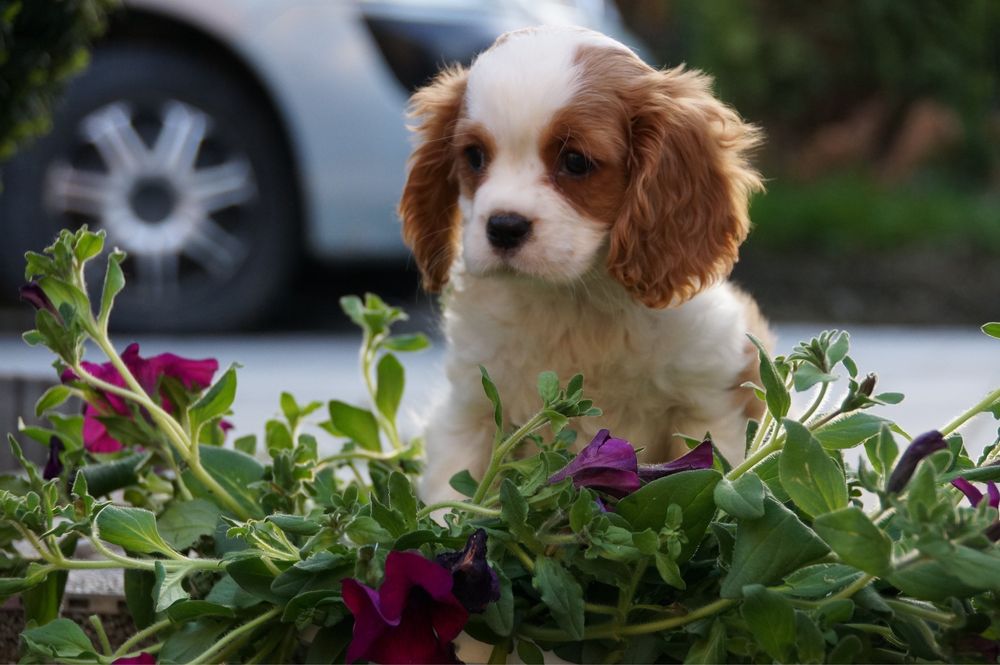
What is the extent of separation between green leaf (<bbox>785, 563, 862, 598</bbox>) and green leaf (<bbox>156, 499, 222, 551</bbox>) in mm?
743

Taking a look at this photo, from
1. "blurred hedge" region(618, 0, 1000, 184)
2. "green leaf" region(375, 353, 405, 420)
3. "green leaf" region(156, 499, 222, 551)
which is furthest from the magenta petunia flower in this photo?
"blurred hedge" region(618, 0, 1000, 184)

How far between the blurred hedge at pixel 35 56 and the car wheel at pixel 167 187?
3906 millimetres

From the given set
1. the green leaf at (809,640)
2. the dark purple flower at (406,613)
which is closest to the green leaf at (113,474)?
the dark purple flower at (406,613)

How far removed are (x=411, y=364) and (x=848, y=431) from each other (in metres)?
4.50

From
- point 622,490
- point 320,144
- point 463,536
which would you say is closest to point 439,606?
point 463,536

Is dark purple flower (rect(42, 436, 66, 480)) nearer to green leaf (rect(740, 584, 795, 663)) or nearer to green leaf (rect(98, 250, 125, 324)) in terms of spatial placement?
green leaf (rect(98, 250, 125, 324))

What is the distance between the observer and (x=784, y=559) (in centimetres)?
132

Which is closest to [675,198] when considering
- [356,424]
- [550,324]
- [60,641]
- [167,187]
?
[550,324]

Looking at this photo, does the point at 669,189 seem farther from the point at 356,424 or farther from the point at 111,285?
the point at 111,285

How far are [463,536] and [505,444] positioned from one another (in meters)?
0.11

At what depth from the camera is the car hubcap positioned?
6375 millimetres

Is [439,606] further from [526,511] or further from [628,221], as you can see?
[628,221]

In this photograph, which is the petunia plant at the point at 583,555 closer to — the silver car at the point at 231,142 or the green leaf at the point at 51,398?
the green leaf at the point at 51,398

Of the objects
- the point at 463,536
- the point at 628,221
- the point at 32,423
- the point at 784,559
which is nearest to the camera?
the point at 784,559
